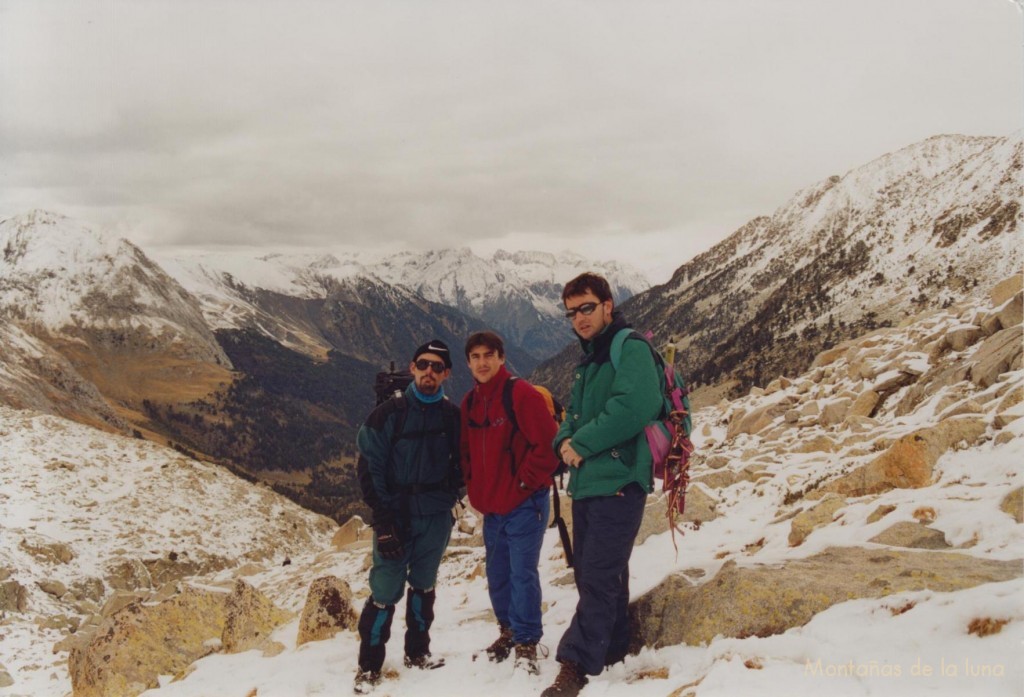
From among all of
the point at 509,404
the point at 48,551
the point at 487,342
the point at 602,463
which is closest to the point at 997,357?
the point at 602,463

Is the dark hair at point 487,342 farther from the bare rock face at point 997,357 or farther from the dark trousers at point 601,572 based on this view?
the bare rock face at point 997,357

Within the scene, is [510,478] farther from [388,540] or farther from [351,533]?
[351,533]

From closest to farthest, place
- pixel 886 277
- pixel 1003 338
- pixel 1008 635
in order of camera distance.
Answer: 1. pixel 1008 635
2. pixel 1003 338
3. pixel 886 277

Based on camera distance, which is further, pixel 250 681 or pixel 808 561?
pixel 250 681

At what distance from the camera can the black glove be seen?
6.38 metres

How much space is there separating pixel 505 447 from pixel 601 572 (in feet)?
5.44

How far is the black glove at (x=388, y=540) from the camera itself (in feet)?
20.9

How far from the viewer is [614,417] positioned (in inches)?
203

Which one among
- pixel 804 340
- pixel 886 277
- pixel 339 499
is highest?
pixel 886 277

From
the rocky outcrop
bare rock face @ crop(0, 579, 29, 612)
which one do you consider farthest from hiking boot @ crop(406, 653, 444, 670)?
the rocky outcrop

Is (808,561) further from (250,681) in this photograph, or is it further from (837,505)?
(250,681)

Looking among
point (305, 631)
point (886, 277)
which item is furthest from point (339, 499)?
point (305, 631)

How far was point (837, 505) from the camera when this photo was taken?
8750mm

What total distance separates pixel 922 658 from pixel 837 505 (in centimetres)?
528
